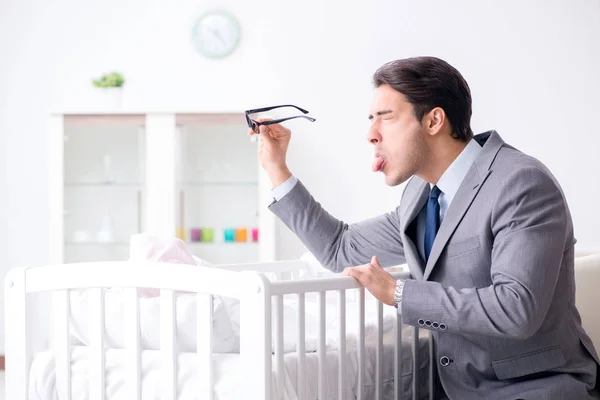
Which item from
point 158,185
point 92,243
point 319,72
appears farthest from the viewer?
point 319,72

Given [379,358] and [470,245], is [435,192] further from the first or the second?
[379,358]

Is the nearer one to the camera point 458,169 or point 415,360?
point 458,169

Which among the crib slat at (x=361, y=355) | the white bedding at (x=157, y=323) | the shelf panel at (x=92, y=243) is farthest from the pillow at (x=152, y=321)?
the shelf panel at (x=92, y=243)

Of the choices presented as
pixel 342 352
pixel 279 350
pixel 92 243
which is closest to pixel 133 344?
pixel 279 350

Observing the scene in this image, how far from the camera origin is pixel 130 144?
368cm

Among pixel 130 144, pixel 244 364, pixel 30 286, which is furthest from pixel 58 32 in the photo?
pixel 244 364

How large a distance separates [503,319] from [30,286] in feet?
3.05

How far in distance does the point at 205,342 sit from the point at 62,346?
1.01ft

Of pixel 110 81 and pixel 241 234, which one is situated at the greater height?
pixel 110 81

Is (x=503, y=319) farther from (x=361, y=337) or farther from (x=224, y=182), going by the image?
(x=224, y=182)

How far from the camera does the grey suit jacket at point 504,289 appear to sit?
→ 145 cm

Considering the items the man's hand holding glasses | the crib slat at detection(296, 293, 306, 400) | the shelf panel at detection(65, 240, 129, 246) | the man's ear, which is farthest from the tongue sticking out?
the shelf panel at detection(65, 240, 129, 246)

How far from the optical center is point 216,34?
3.94m

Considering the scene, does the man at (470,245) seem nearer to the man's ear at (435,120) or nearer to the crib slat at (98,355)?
the man's ear at (435,120)
